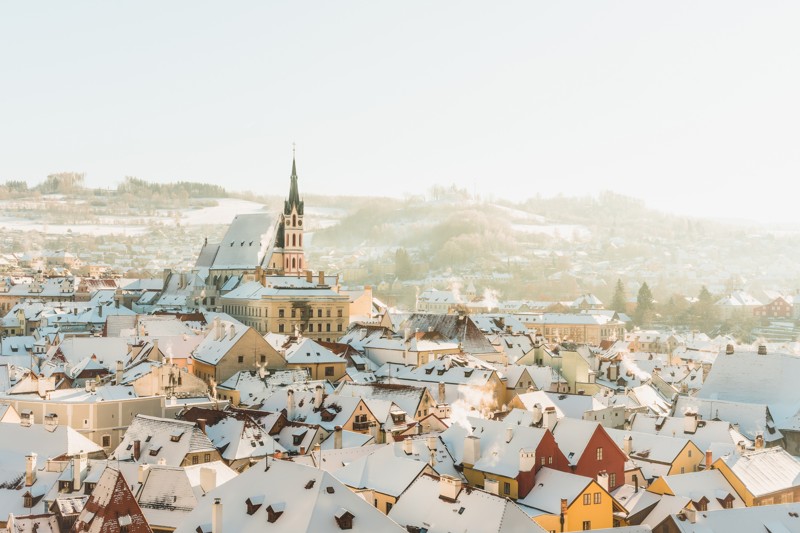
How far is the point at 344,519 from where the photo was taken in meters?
26.9

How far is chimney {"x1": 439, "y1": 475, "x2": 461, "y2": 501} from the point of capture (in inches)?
1271

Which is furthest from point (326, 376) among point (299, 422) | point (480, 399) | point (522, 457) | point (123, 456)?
point (522, 457)

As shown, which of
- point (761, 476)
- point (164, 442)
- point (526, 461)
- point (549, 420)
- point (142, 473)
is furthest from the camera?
point (549, 420)

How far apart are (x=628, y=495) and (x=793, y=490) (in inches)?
350

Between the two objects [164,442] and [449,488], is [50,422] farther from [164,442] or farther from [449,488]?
[449,488]

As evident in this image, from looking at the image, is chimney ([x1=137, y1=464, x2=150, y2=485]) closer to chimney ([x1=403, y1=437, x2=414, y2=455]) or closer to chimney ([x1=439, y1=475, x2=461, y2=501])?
chimney ([x1=403, y1=437, x2=414, y2=455])

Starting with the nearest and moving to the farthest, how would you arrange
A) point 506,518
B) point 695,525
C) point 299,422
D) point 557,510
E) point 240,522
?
1. point 240,522
2. point 506,518
3. point 695,525
4. point 557,510
5. point 299,422

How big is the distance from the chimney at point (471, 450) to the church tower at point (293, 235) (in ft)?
276

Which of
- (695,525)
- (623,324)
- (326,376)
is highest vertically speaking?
(695,525)

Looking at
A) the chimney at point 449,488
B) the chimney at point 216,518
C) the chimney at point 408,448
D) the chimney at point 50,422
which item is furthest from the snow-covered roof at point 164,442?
the chimney at point 449,488

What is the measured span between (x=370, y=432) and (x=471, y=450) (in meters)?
9.32

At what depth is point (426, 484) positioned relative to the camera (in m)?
34.2

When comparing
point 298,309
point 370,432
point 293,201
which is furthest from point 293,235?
point 370,432

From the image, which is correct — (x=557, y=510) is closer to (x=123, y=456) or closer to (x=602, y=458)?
(x=602, y=458)
